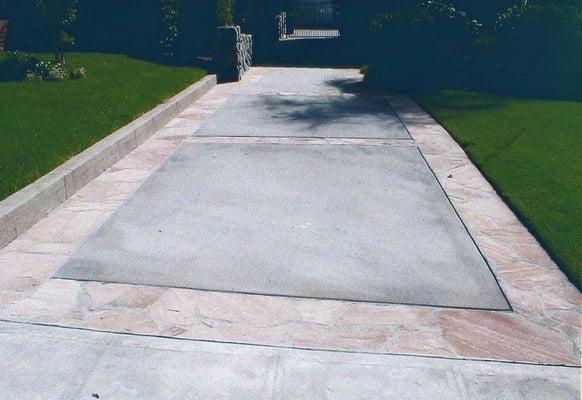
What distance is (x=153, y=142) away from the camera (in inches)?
346

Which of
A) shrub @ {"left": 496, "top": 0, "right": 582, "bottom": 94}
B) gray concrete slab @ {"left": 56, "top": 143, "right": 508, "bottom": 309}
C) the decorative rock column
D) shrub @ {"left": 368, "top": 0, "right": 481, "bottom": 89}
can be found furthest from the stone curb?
shrub @ {"left": 496, "top": 0, "right": 582, "bottom": 94}

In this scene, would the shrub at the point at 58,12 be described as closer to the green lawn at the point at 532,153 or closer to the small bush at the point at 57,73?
the small bush at the point at 57,73

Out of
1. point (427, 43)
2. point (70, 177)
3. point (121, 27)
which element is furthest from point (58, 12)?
point (427, 43)

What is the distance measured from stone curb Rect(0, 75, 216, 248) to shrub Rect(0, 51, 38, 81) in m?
3.50

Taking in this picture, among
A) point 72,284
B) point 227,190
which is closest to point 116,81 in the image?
point 227,190

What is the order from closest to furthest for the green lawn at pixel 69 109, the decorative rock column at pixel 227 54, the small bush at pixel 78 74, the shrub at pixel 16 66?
the green lawn at pixel 69 109, the shrub at pixel 16 66, the small bush at pixel 78 74, the decorative rock column at pixel 227 54

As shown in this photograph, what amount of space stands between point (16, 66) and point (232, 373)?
1058cm

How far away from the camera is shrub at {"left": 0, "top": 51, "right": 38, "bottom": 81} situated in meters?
12.0

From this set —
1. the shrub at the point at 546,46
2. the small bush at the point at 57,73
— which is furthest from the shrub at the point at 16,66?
the shrub at the point at 546,46

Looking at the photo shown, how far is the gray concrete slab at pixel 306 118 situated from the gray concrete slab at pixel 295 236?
5.29 feet

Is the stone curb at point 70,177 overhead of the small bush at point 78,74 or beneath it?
beneath

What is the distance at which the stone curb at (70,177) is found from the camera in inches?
212

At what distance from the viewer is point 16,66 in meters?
12.5

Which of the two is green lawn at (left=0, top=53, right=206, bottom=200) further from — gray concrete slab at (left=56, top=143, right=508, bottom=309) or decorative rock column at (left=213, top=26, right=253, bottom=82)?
gray concrete slab at (left=56, top=143, right=508, bottom=309)
